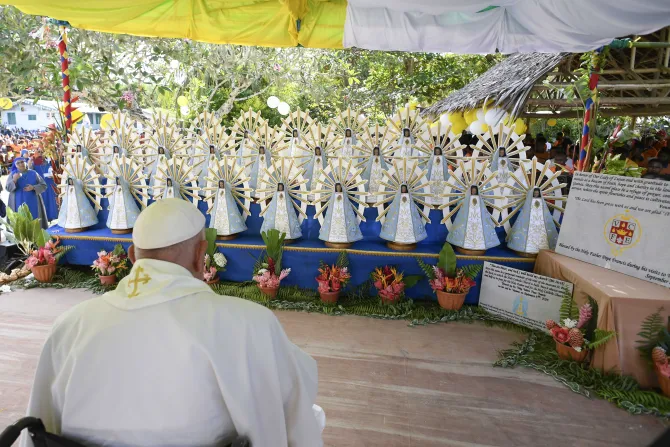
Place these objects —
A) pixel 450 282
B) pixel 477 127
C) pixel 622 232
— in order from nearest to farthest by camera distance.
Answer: pixel 622 232 → pixel 450 282 → pixel 477 127

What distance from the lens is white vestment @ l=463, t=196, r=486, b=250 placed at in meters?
3.16

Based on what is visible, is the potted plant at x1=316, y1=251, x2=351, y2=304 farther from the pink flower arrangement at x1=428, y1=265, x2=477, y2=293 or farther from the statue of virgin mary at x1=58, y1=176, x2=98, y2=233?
the statue of virgin mary at x1=58, y1=176, x2=98, y2=233

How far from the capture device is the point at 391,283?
10.4 ft

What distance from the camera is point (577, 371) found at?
2.35m

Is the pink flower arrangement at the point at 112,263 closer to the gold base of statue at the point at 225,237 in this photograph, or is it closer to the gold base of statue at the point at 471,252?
the gold base of statue at the point at 225,237

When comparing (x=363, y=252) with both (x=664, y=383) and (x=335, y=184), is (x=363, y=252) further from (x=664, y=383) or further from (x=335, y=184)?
(x=664, y=383)

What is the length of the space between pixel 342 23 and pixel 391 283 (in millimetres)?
1916

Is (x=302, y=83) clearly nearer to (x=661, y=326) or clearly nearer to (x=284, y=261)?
(x=284, y=261)

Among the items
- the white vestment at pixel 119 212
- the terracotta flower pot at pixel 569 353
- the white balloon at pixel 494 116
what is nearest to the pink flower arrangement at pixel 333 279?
the terracotta flower pot at pixel 569 353

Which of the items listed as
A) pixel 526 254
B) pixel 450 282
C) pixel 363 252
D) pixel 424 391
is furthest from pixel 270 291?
pixel 526 254

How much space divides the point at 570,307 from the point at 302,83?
330 inches

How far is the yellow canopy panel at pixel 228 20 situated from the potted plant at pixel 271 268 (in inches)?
57.4

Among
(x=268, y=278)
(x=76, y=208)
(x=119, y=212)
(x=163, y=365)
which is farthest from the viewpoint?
(x=76, y=208)

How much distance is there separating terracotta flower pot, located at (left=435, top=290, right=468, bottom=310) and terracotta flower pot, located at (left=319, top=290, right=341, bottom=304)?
741 mm
